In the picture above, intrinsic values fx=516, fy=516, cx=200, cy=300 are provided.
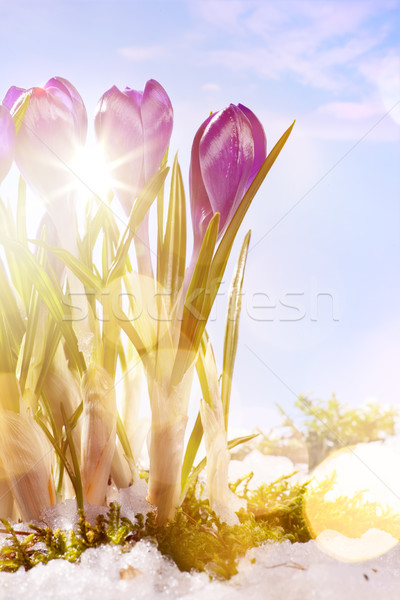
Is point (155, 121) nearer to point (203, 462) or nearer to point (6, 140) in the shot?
point (6, 140)

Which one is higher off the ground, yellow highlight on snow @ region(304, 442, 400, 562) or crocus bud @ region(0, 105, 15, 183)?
A: crocus bud @ region(0, 105, 15, 183)

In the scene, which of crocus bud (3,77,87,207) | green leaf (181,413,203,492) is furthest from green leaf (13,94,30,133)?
green leaf (181,413,203,492)

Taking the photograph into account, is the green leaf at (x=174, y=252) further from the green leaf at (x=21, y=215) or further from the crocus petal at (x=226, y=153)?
the green leaf at (x=21, y=215)

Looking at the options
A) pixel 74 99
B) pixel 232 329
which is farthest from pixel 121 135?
pixel 232 329

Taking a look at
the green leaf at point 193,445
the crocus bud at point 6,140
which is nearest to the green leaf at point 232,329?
the green leaf at point 193,445

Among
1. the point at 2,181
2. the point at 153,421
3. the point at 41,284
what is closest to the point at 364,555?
the point at 153,421

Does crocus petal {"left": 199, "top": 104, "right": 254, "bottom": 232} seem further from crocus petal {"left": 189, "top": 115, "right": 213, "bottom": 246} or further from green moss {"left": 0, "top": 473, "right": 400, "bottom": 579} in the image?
green moss {"left": 0, "top": 473, "right": 400, "bottom": 579}
